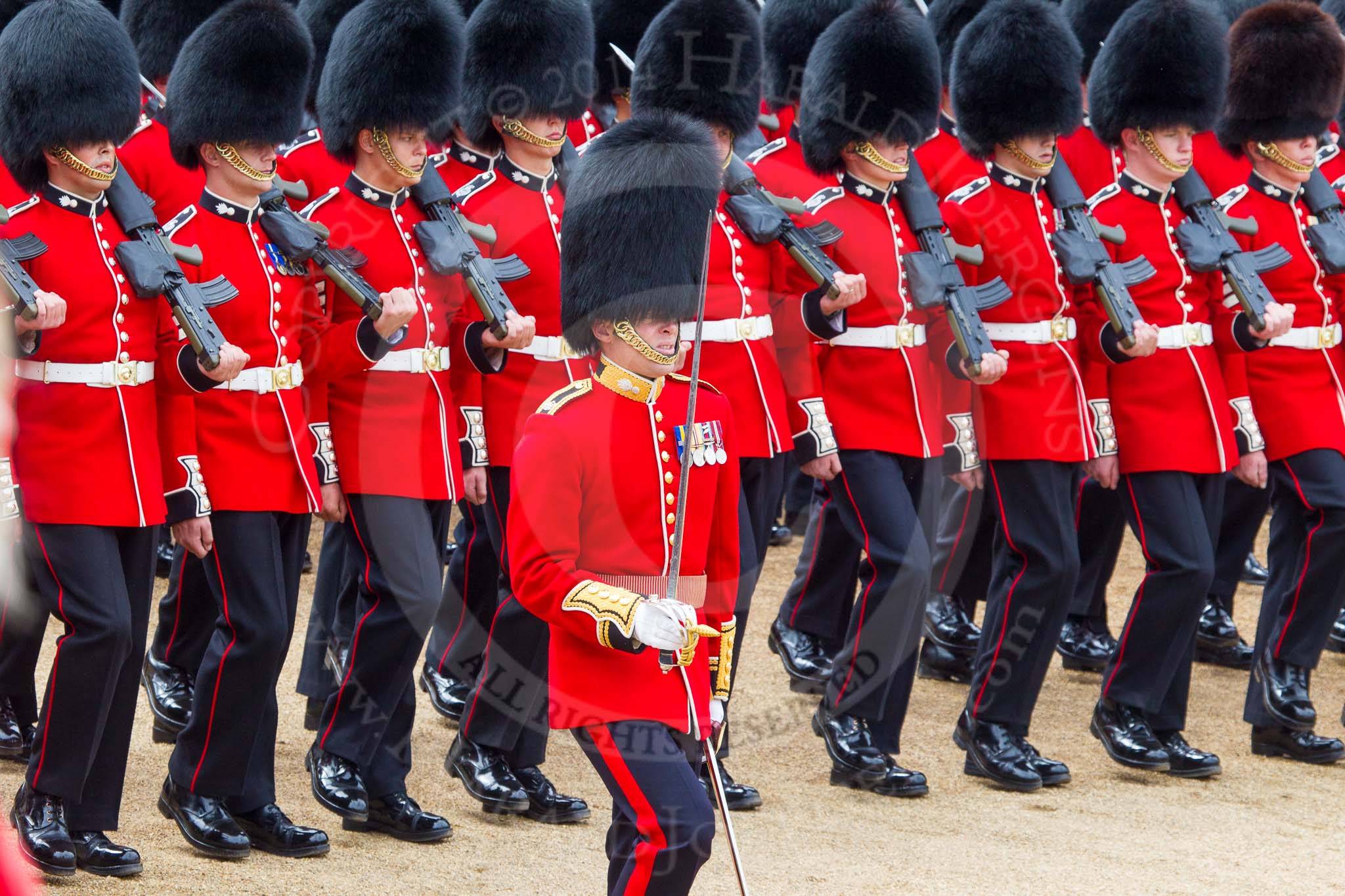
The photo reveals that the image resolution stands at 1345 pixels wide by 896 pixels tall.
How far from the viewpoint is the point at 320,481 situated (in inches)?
157

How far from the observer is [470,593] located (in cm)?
452

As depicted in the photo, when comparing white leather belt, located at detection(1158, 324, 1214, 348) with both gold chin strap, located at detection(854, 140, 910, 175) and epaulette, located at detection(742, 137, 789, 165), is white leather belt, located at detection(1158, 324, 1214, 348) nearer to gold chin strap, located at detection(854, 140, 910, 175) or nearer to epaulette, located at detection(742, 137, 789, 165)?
gold chin strap, located at detection(854, 140, 910, 175)

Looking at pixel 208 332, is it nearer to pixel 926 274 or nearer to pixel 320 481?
pixel 320 481

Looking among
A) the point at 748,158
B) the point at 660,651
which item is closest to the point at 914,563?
the point at 748,158

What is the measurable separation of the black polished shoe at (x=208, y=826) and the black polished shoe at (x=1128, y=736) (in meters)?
2.10

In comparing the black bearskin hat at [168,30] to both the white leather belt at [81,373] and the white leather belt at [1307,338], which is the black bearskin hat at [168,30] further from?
the white leather belt at [1307,338]

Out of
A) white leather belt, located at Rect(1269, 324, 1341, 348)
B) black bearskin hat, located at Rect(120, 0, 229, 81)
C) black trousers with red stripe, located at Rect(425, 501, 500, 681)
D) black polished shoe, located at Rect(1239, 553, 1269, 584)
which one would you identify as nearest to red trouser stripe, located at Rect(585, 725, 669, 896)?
black trousers with red stripe, located at Rect(425, 501, 500, 681)

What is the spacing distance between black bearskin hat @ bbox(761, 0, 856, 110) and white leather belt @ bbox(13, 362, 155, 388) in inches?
91.1

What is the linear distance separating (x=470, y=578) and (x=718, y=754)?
699 mm

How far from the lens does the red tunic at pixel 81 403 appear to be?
11.7 ft

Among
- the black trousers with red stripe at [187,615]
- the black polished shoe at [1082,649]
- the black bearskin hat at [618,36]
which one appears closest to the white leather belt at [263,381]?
the black trousers with red stripe at [187,615]

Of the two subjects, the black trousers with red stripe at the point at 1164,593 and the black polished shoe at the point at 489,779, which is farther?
the black trousers with red stripe at the point at 1164,593

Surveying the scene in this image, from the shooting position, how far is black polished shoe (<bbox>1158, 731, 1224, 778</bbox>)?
4.70 meters

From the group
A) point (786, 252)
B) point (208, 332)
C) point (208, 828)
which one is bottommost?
point (208, 828)
